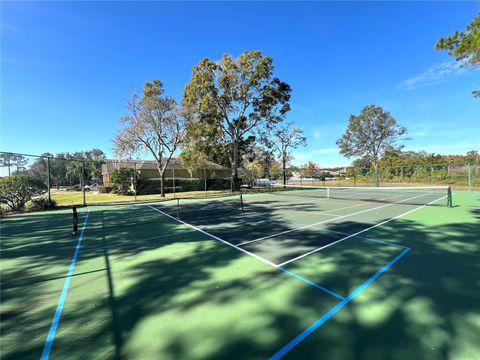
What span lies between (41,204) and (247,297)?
17578mm

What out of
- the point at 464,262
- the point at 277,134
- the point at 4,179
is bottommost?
the point at 464,262

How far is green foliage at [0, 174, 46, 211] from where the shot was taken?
13.4 m

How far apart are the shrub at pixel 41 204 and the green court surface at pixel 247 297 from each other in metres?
9.58

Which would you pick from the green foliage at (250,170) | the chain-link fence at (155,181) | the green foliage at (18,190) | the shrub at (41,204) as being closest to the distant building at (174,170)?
the chain-link fence at (155,181)

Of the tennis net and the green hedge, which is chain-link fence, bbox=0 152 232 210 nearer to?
the green hedge

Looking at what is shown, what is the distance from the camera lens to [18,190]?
46.0 ft

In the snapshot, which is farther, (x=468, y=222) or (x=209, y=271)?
(x=468, y=222)

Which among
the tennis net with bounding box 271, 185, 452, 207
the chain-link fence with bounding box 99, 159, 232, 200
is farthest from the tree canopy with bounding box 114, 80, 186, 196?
the tennis net with bounding box 271, 185, 452, 207

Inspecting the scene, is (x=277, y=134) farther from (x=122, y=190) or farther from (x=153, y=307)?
(x=153, y=307)

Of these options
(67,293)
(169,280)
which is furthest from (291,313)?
(67,293)

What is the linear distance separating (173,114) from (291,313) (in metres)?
22.9

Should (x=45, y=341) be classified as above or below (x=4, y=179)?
below

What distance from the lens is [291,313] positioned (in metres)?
3.18

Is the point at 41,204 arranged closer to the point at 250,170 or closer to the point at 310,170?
the point at 250,170
